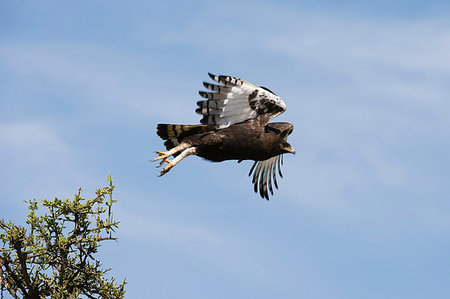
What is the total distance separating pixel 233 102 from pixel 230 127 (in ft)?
1.52

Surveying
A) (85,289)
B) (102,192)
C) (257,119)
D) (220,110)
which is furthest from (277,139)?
(85,289)

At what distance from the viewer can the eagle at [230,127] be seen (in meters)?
11.2

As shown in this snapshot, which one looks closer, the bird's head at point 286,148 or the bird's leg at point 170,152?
the bird's leg at point 170,152

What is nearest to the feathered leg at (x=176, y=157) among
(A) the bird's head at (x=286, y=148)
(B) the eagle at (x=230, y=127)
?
(B) the eagle at (x=230, y=127)

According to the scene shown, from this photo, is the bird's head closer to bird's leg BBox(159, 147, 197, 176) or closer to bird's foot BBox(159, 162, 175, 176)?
bird's leg BBox(159, 147, 197, 176)

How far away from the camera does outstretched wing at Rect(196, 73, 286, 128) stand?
1123cm

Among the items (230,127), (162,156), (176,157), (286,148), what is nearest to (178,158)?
(176,157)

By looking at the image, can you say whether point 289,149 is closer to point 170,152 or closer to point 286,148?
point 286,148

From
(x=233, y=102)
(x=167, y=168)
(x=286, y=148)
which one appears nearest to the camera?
(x=167, y=168)

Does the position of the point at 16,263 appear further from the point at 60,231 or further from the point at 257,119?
the point at 257,119

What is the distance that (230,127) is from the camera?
1143cm

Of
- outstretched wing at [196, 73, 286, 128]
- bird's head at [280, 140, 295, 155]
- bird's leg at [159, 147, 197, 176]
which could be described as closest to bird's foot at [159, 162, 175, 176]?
bird's leg at [159, 147, 197, 176]

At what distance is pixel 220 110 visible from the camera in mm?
11352

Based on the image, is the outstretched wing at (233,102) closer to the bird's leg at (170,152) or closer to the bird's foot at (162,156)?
the bird's leg at (170,152)
